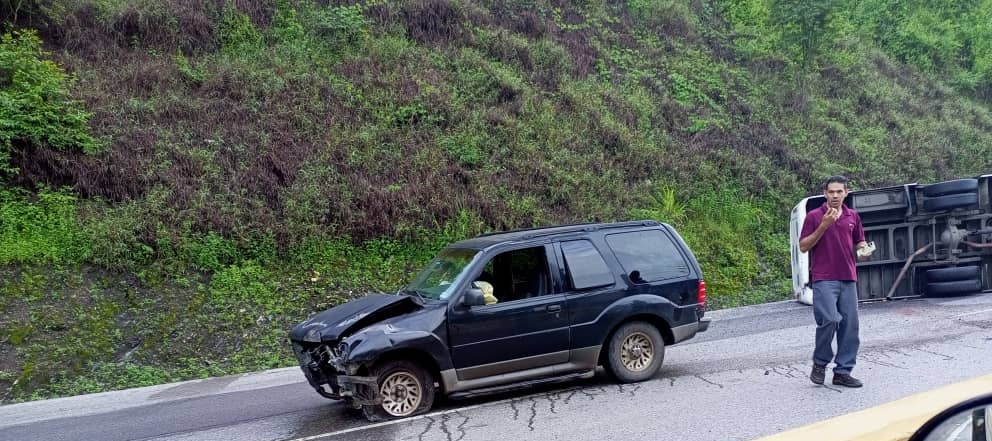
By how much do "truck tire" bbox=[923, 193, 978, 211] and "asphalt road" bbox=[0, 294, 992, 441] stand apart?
250 centimetres

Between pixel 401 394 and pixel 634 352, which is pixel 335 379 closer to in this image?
pixel 401 394

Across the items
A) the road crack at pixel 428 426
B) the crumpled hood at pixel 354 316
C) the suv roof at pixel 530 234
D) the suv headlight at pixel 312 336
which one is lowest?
the road crack at pixel 428 426

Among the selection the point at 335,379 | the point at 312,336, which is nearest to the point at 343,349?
the point at 335,379

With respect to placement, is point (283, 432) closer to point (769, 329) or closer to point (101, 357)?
point (101, 357)

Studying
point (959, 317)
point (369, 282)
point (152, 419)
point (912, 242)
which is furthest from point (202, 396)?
point (912, 242)

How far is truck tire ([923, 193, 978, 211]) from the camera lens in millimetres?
12312

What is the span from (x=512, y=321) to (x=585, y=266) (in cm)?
105

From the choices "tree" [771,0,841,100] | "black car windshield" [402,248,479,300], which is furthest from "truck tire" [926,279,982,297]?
"tree" [771,0,841,100]

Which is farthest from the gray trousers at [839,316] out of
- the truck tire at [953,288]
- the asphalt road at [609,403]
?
the truck tire at [953,288]

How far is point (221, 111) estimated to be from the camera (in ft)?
52.4

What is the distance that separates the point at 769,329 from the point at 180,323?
890 cm

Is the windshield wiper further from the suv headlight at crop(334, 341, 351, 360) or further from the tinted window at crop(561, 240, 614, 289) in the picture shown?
the tinted window at crop(561, 240, 614, 289)

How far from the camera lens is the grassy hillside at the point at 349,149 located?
12164mm

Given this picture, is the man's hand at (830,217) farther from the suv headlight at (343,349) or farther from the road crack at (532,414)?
the suv headlight at (343,349)
